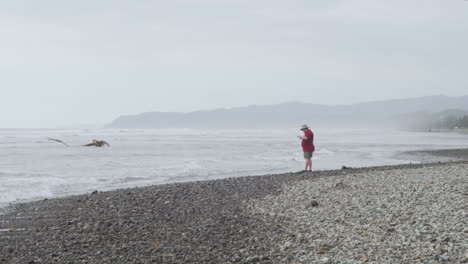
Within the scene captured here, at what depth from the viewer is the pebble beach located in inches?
→ 283

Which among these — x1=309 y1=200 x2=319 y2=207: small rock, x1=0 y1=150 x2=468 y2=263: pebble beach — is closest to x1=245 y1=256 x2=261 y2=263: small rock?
x1=0 y1=150 x2=468 y2=263: pebble beach

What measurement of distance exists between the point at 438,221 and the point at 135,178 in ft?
45.0

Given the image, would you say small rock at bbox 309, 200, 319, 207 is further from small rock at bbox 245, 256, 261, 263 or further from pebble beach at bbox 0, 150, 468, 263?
small rock at bbox 245, 256, 261, 263

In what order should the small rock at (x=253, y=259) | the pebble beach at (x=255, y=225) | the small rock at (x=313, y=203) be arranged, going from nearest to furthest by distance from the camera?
the small rock at (x=253, y=259), the pebble beach at (x=255, y=225), the small rock at (x=313, y=203)

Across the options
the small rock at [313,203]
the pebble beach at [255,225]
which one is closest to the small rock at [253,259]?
the pebble beach at [255,225]

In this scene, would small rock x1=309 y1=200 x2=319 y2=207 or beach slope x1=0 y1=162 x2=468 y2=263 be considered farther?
small rock x1=309 y1=200 x2=319 y2=207

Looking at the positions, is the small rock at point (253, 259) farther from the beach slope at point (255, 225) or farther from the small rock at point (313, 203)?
the small rock at point (313, 203)

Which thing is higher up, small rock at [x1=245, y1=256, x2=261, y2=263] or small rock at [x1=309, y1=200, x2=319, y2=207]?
small rock at [x1=309, y1=200, x2=319, y2=207]

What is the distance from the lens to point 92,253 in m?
7.69

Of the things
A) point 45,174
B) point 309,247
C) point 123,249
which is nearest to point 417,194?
point 309,247

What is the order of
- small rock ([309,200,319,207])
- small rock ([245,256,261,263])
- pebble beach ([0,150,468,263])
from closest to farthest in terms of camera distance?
small rock ([245,256,261,263]) → pebble beach ([0,150,468,263]) → small rock ([309,200,319,207])

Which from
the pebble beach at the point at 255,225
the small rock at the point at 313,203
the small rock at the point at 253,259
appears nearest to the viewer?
the small rock at the point at 253,259

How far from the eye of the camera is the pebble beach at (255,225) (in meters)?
7.20

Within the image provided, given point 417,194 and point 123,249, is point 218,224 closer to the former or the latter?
point 123,249
